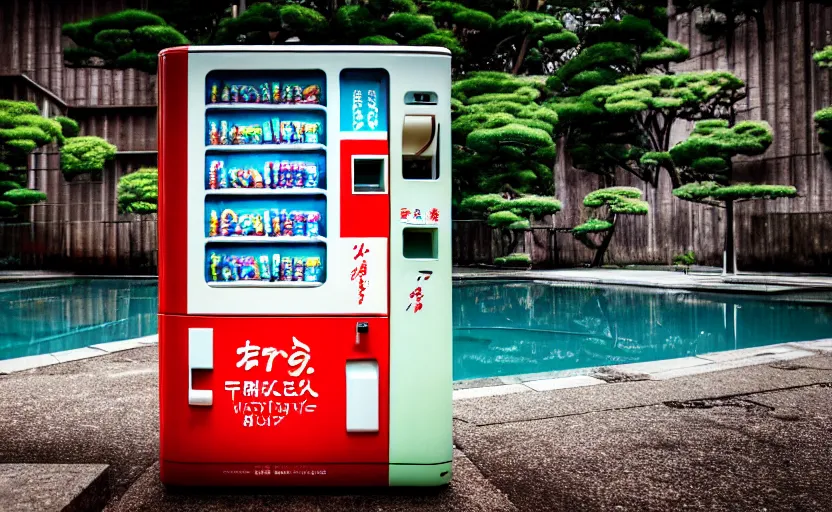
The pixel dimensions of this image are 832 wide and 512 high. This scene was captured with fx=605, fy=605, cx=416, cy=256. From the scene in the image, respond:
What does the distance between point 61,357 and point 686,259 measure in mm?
19106

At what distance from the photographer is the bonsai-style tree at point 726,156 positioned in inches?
590

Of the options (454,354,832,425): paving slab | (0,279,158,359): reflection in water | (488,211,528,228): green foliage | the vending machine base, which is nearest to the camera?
the vending machine base

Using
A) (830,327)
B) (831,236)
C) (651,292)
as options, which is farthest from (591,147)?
(830,327)

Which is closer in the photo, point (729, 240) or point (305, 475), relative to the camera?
point (305, 475)

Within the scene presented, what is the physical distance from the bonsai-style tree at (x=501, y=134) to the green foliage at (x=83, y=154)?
11860 millimetres

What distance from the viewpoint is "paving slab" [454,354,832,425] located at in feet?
12.7

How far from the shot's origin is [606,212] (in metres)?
21.8

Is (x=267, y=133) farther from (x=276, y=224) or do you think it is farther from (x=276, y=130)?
(x=276, y=224)

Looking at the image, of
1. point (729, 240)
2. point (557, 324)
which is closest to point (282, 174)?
point (557, 324)

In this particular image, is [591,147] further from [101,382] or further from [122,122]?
[101,382]

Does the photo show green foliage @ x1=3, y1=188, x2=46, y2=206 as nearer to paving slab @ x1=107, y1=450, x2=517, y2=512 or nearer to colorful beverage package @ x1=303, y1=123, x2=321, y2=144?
paving slab @ x1=107, y1=450, x2=517, y2=512

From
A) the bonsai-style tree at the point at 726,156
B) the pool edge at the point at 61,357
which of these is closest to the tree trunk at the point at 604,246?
the bonsai-style tree at the point at 726,156

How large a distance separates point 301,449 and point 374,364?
1.55 ft

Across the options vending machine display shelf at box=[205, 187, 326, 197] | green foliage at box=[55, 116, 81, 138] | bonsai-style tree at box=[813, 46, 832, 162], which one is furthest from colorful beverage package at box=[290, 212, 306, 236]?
green foliage at box=[55, 116, 81, 138]
